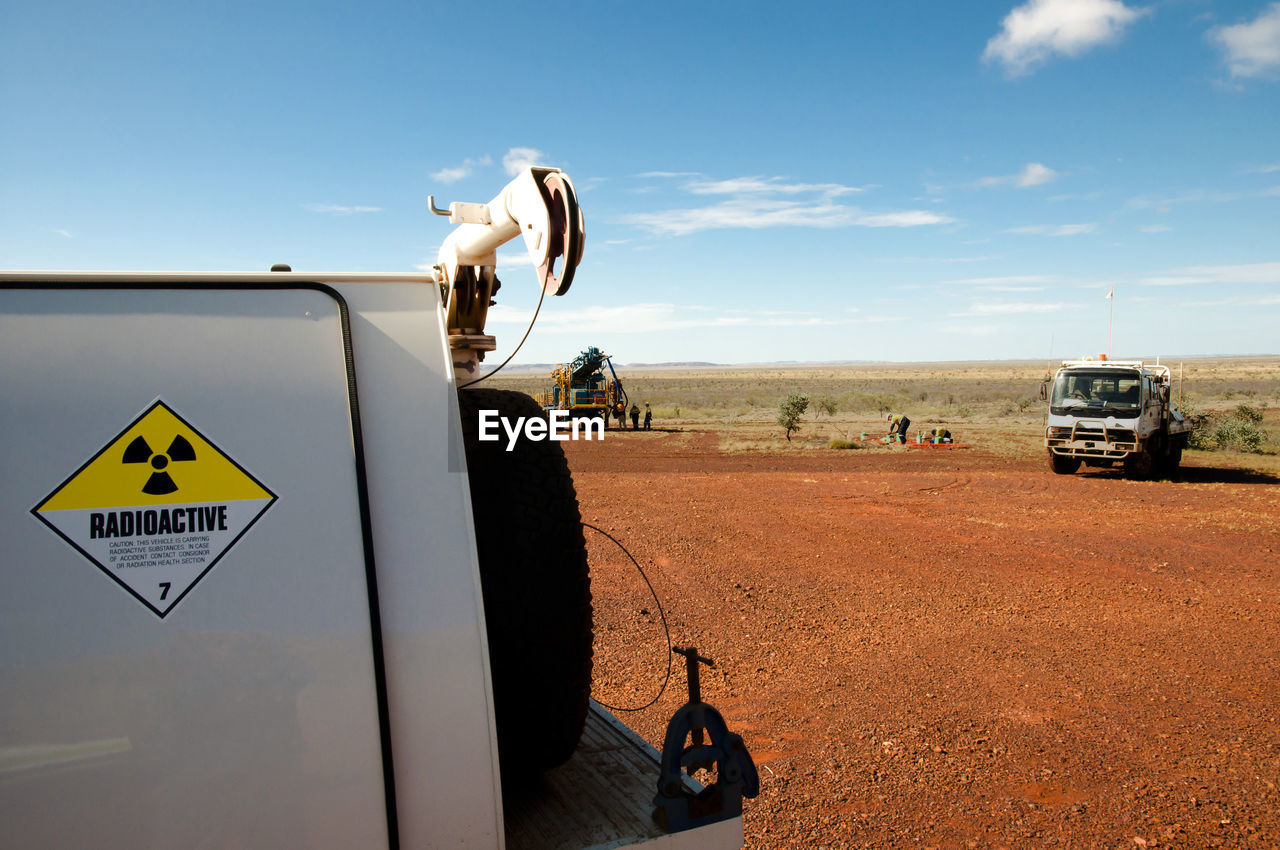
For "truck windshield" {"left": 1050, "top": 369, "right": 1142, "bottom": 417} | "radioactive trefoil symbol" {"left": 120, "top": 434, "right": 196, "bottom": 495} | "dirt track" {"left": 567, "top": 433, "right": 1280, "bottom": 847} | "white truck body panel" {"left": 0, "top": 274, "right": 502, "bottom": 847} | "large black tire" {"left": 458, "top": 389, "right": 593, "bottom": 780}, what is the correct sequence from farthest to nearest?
"truck windshield" {"left": 1050, "top": 369, "right": 1142, "bottom": 417}, "dirt track" {"left": 567, "top": 433, "right": 1280, "bottom": 847}, "large black tire" {"left": 458, "top": 389, "right": 593, "bottom": 780}, "radioactive trefoil symbol" {"left": 120, "top": 434, "right": 196, "bottom": 495}, "white truck body panel" {"left": 0, "top": 274, "right": 502, "bottom": 847}

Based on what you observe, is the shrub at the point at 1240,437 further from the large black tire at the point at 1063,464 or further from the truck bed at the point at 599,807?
the truck bed at the point at 599,807

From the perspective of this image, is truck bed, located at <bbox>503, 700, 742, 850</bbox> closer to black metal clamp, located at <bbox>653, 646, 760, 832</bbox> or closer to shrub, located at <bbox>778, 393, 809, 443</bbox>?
black metal clamp, located at <bbox>653, 646, 760, 832</bbox>

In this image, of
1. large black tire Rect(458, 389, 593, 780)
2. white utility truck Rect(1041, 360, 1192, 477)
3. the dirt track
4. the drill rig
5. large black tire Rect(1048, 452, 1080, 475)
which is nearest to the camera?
large black tire Rect(458, 389, 593, 780)

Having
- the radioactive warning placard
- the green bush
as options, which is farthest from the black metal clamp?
the green bush

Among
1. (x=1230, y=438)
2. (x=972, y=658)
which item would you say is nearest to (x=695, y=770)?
(x=972, y=658)

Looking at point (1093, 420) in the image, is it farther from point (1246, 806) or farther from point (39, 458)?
point (39, 458)

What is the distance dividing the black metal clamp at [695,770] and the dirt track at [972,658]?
1.97m

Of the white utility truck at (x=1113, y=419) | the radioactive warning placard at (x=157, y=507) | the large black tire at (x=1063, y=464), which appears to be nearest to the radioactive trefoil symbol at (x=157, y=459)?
the radioactive warning placard at (x=157, y=507)

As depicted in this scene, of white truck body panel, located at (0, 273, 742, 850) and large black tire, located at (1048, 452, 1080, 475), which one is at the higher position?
white truck body panel, located at (0, 273, 742, 850)

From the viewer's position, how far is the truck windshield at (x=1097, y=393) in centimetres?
1599

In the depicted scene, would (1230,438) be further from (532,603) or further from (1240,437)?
(532,603)

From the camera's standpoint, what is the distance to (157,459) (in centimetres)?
181

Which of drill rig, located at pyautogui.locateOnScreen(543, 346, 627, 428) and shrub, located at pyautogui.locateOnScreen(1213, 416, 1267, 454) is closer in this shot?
shrub, located at pyautogui.locateOnScreen(1213, 416, 1267, 454)

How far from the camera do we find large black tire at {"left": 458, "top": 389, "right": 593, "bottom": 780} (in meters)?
2.38
